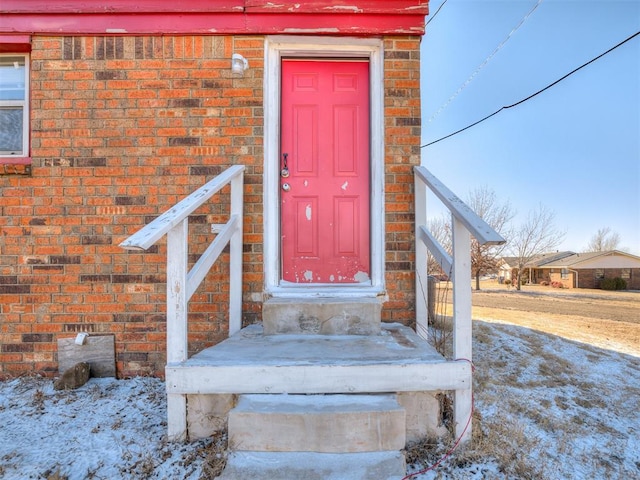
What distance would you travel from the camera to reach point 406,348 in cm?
207

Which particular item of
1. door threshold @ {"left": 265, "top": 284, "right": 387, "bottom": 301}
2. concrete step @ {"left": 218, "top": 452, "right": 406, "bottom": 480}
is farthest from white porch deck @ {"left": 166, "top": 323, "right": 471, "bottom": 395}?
door threshold @ {"left": 265, "top": 284, "right": 387, "bottom": 301}

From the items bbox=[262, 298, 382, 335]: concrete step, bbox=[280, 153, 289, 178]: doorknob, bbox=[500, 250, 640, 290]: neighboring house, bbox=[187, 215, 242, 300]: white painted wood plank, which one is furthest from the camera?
bbox=[500, 250, 640, 290]: neighboring house

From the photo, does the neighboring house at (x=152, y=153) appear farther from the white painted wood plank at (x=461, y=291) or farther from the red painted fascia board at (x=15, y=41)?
the white painted wood plank at (x=461, y=291)

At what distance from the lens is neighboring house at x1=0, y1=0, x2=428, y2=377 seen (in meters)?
2.86

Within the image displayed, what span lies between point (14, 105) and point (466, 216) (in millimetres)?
3801

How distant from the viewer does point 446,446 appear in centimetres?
176

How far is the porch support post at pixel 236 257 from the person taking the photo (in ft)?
8.95

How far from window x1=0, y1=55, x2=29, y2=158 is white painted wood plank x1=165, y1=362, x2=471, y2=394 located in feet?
8.94

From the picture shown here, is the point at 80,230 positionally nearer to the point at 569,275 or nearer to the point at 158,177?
the point at 158,177

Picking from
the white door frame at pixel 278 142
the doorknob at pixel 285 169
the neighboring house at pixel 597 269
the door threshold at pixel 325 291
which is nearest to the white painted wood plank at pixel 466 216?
the white door frame at pixel 278 142

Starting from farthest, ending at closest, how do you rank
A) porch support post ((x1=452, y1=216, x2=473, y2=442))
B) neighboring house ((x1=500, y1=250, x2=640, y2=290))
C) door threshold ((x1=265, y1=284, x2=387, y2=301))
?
1. neighboring house ((x1=500, y1=250, x2=640, y2=290))
2. door threshold ((x1=265, y1=284, x2=387, y2=301))
3. porch support post ((x1=452, y1=216, x2=473, y2=442))

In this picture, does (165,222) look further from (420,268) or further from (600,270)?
(600,270)

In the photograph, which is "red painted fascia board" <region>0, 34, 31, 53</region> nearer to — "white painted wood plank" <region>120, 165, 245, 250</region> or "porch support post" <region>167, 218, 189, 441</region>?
"white painted wood plank" <region>120, 165, 245, 250</region>

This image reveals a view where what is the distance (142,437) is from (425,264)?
2208 millimetres
